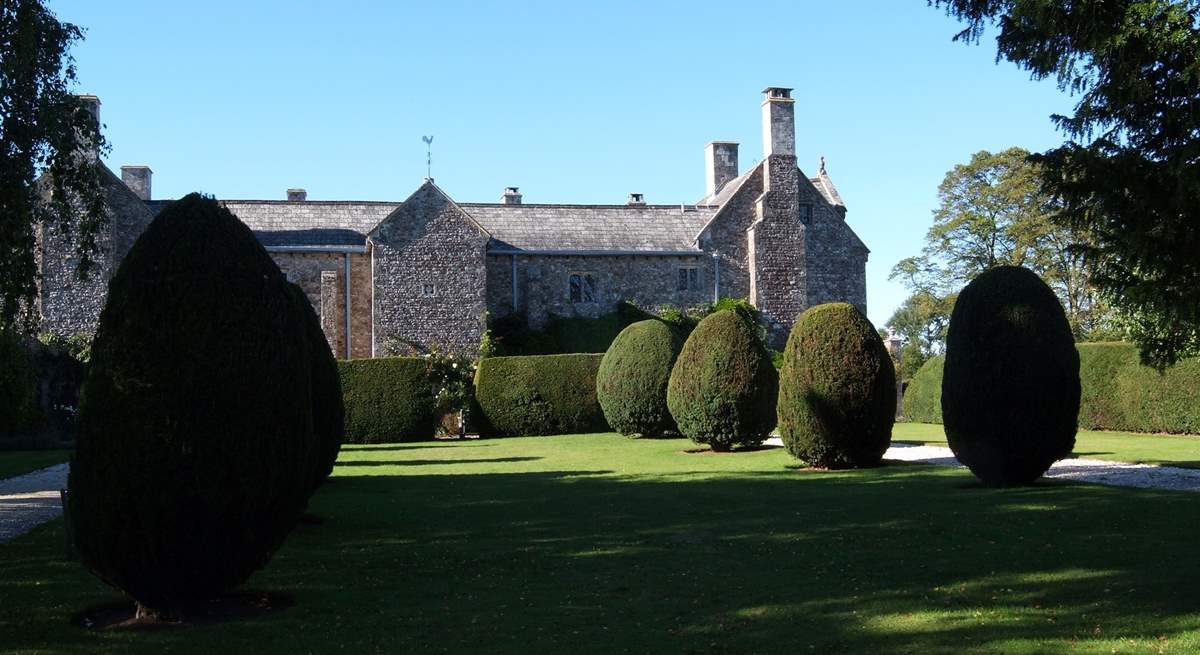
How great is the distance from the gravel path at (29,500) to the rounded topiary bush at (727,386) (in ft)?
41.0

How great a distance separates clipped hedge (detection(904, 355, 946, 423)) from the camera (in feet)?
118

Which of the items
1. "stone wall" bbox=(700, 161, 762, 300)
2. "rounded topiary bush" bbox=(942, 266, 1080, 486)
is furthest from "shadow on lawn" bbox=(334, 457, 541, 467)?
"stone wall" bbox=(700, 161, 762, 300)

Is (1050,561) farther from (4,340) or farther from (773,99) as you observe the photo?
(773,99)

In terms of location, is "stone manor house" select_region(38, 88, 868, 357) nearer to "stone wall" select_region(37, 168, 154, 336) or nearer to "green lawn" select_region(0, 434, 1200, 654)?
"stone wall" select_region(37, 168, 154, 336)

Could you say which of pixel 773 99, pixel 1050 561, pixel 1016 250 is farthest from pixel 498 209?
pixel 1050 561

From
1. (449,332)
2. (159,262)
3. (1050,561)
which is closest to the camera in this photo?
(159,262)

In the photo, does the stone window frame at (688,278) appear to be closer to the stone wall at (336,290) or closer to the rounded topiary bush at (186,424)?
the stone wall at (336,290)

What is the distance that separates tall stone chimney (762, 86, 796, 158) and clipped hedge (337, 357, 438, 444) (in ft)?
65.5

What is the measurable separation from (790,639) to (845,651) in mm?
408

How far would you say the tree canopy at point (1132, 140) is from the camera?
7.82 m

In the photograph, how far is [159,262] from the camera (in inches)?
298

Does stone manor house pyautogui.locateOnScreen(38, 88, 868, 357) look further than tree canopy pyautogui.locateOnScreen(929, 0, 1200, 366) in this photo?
Yes

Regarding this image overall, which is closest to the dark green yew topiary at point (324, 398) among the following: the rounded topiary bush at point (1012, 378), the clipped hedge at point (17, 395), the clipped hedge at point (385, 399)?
the clipped hedge at point (17, 395)

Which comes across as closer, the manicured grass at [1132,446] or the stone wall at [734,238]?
the manicured grass at [1132,446]
